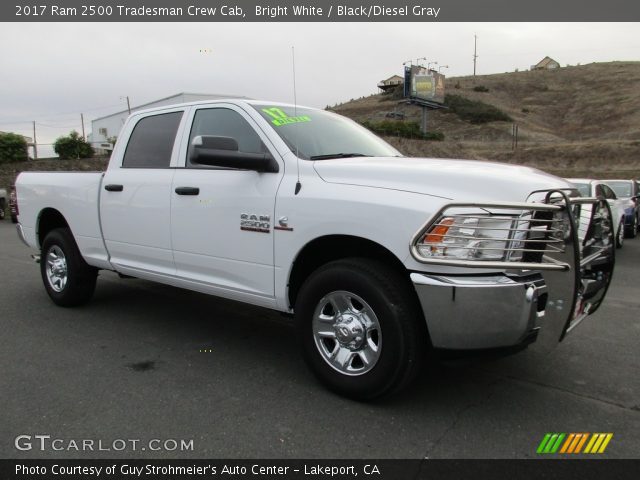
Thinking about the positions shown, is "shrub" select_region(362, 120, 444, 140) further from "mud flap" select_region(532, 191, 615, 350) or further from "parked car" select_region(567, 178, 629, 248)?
"mud flap" select_region(532, 191, 615, 350)

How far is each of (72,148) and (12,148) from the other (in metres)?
4.47

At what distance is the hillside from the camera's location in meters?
42.5

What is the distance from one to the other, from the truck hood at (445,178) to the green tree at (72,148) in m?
35.8

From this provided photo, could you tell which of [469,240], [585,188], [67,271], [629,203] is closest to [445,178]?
[469,240]

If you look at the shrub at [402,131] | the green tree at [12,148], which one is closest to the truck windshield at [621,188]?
the green tree at [12,148]

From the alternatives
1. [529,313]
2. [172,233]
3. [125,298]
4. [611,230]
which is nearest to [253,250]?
[172,233]

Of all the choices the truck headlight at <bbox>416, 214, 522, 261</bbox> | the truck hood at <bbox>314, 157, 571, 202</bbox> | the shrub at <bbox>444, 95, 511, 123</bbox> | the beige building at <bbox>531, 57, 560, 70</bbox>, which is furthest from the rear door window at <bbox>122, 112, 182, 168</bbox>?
the beige building at <bbox>531, 57, 560, 70</bbox>

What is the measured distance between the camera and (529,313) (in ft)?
8.96

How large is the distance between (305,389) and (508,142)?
2381 inches

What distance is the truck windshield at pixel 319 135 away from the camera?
12.4ft

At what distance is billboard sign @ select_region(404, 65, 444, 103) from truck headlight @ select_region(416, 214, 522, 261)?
45578 mm

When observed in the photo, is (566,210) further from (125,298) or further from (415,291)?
(125,298)

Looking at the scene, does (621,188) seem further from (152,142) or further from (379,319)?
(379,319)

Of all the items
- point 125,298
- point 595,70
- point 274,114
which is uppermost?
point 595,70
